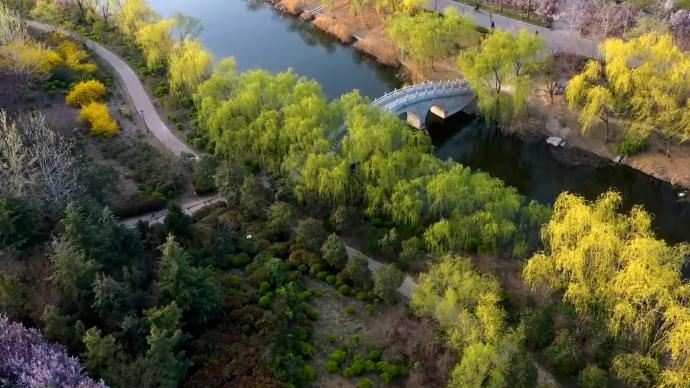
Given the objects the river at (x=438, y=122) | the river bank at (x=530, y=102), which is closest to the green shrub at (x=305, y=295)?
the river at (x=438, y=122)

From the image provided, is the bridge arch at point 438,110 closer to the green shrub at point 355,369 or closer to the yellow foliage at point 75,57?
the green shrub at point 355,369

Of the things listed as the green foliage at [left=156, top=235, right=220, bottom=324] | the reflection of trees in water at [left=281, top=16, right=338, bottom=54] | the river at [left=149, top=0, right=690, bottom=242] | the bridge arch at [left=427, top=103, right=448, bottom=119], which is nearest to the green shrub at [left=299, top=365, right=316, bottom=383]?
the green foliage at [left=156, top=235, right=220, bottom=324]

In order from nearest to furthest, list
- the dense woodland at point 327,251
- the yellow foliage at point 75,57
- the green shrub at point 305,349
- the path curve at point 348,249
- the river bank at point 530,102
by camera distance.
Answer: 1. the dense woodland at point 327,251
2. the path curve at point 348,249
3. the green shrub at point 305,349
4. the river bank at point 530,102
5. the yellow foliage at point 75,57

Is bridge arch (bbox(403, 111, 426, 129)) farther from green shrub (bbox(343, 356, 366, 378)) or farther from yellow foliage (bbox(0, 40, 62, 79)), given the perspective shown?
yellow foliage (bbox(0, 40, 62, 79))

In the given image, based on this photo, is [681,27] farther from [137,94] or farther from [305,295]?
[137,94]

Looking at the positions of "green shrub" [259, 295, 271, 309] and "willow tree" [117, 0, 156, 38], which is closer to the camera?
"green shrub" [259, 295, 271, 309]

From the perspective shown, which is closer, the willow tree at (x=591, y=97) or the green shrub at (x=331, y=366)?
the green shrub at (x=331, y=366)
